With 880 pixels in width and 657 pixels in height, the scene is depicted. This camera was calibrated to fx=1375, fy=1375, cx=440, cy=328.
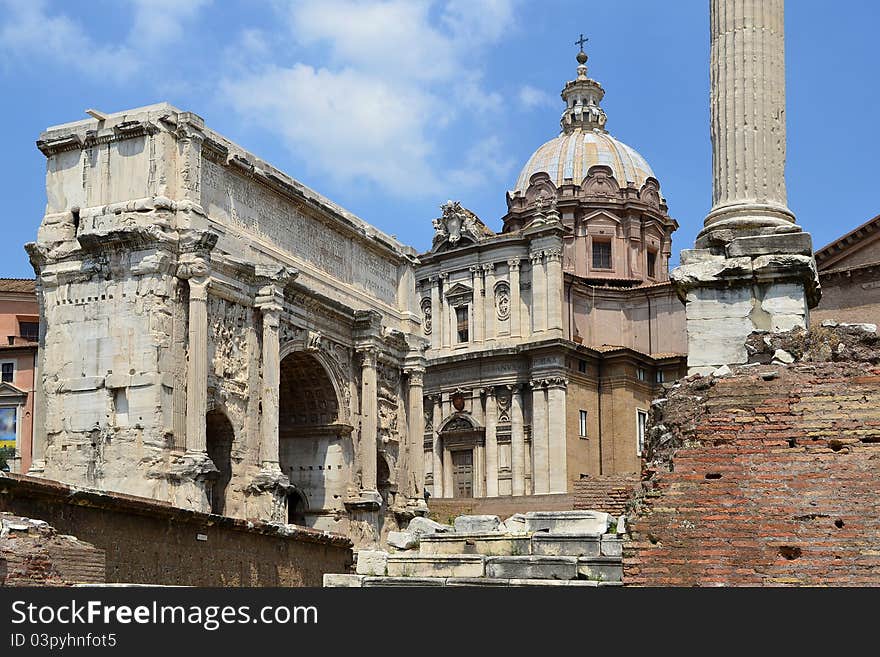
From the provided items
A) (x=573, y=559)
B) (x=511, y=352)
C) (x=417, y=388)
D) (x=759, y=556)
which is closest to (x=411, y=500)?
(x=417, y=388)

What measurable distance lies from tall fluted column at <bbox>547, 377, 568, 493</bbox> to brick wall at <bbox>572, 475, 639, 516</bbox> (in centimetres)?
2416

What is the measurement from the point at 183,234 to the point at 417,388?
12.9 meters

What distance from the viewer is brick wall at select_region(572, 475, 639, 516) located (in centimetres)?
2245

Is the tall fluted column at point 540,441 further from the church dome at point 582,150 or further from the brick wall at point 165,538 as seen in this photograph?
the brick wall at point 165,538

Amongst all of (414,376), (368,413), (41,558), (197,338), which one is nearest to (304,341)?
(368,413)

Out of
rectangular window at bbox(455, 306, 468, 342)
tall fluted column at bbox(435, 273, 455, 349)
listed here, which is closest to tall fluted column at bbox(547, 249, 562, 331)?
rectangular window at bbox(455, 306, 468, 342)

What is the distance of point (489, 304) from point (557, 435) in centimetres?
650

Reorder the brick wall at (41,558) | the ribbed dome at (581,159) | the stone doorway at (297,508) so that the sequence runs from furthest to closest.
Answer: the ribbed dome at (581,159)
the stone doorway at (297,508)
the brick wall at (41,558)

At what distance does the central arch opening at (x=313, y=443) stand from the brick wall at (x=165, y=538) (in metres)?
9.82

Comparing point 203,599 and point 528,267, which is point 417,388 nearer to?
point 528,267

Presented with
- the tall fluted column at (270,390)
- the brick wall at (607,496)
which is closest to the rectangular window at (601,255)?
the tall fluted column at (270,390)

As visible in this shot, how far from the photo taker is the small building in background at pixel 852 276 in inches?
1667

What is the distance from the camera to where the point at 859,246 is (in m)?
43.8

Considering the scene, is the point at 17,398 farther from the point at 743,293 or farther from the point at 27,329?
the point at 743,293
